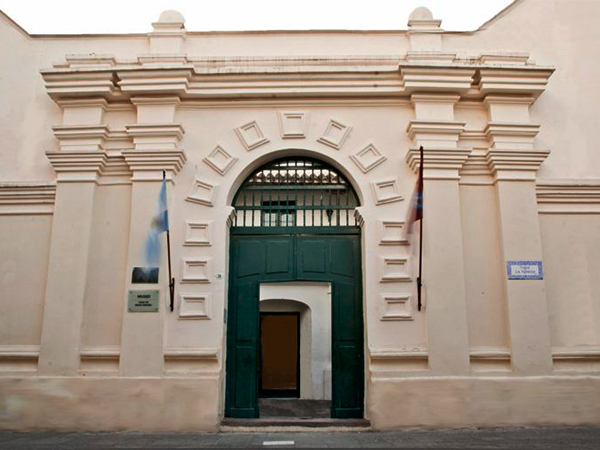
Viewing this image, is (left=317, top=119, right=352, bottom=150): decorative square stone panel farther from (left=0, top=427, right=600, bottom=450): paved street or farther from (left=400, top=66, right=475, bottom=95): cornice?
(left=0, top=427, right=600, bottom=450): paved street

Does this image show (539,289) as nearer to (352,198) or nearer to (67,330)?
(352,198)

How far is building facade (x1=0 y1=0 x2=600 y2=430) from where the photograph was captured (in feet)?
25.5

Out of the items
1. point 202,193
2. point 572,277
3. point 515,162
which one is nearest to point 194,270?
point 202,193

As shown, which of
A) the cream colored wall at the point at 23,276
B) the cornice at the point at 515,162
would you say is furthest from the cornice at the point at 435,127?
the cream colored wall at the point at 23,276

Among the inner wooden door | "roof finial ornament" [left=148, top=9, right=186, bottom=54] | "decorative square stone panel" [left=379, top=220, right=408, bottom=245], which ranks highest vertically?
"roof finial ornament" [left=148, top=9, right=186, bottom=54]

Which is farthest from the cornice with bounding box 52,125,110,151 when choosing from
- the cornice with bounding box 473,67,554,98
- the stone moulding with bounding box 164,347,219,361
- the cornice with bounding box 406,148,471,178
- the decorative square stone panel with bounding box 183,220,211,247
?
the cornice with bounding box 473,67,554,98

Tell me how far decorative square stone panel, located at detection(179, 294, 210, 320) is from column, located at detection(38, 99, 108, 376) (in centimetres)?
137

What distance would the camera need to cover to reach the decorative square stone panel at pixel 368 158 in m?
8.51

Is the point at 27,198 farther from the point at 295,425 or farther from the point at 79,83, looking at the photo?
the point at 295,425

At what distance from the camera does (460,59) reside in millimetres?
8922

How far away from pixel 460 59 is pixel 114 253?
19.0 feet

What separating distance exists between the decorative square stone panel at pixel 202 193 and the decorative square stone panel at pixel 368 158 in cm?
208

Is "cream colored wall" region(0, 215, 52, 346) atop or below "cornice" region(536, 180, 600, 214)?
below

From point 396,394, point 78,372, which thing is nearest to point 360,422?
point 396,394
